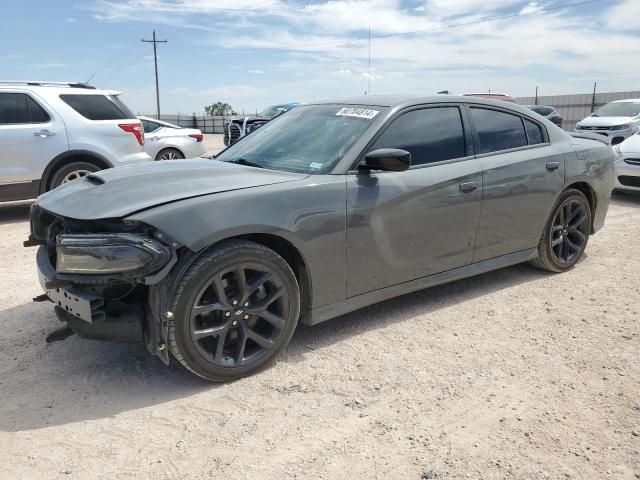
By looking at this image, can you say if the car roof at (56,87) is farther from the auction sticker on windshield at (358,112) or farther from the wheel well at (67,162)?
the auction sticker on windshield at (358,112)

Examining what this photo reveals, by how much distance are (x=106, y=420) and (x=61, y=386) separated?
0.50 meters

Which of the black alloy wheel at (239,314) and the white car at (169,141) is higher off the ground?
the white car at (169,141)

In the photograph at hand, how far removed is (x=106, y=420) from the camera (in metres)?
2.67

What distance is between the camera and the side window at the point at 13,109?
7.14 metres

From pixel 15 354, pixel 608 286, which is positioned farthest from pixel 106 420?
pixel 608 286

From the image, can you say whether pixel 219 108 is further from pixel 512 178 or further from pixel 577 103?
pixel 512 178

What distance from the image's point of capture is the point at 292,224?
3068 mm

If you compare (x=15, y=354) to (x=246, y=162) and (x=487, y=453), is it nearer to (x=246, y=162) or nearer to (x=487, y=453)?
(x=246, y=162)

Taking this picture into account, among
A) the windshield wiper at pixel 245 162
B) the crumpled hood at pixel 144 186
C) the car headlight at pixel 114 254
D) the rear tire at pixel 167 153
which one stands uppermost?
the windshield wiper at pixel 245 162

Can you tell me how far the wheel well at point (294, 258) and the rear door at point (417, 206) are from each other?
30cm

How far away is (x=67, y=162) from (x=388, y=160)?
18.9 feet

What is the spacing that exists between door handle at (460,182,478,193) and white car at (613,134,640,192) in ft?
19.4

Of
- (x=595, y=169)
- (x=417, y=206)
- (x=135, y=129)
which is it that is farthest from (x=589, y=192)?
(x=135, y=129)

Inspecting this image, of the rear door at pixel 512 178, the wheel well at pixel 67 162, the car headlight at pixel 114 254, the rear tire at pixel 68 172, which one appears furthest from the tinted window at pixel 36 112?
the rear door at pixel 512 178
